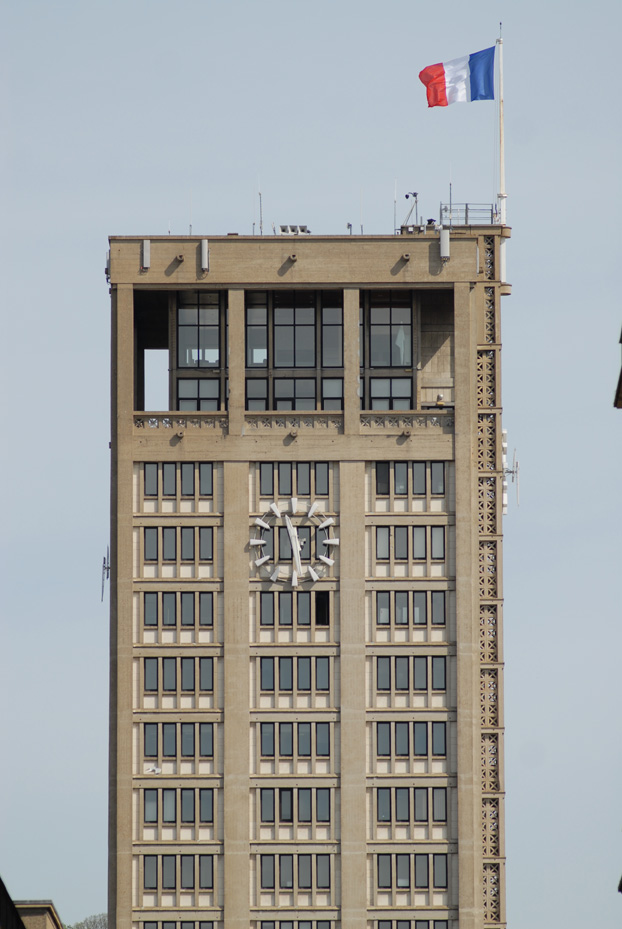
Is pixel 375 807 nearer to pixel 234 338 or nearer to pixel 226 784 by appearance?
pixel 226 784

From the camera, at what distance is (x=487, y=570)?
15538cm

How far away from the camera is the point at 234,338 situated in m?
154

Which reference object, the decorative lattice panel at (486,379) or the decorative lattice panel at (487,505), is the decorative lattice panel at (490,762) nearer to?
the decorative lattice panel at (487,505)

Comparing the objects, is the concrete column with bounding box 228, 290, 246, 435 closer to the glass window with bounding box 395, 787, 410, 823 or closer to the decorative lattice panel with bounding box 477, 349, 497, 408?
the decorative lattice panel with bounding box 477, 349, 497, 408

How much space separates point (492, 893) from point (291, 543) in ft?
81.0

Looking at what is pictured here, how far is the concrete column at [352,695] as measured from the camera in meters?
150

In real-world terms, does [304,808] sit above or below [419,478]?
below

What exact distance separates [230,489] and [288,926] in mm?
26855

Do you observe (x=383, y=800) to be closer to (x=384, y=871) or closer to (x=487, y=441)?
(x=384, y=871)

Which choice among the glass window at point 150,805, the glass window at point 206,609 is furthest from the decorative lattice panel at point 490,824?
the glass window at point 206,609

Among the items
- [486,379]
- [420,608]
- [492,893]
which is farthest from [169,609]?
[492,893]

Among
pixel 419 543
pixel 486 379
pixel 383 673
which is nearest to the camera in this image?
pixel 383 673

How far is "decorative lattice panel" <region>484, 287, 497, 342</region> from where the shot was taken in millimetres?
159250
